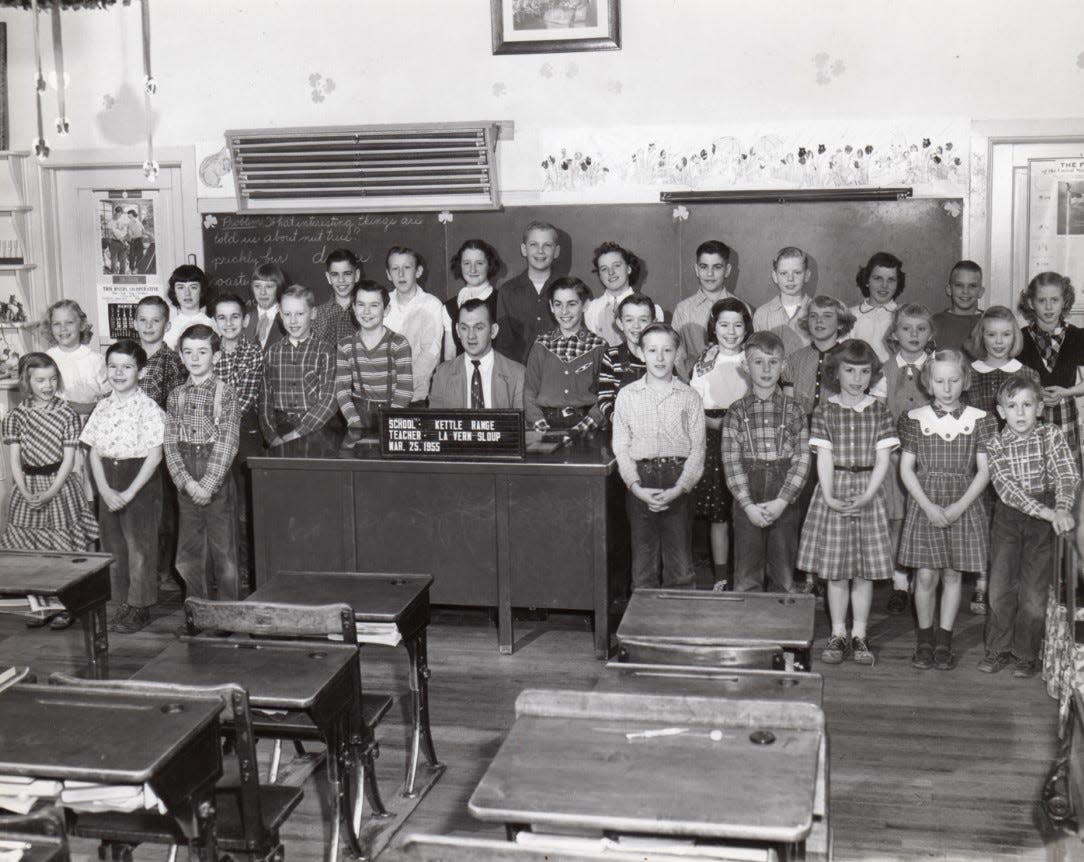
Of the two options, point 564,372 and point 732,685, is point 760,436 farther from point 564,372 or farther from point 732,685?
point 732,685

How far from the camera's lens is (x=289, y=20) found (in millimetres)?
7102

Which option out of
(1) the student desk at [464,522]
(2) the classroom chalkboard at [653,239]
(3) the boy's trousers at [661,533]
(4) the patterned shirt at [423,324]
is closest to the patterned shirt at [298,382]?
(1) the student desk at [464,522]

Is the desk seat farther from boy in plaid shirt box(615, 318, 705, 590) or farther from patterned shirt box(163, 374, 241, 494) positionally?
patterned shirt box(163, 374, 241, 494)

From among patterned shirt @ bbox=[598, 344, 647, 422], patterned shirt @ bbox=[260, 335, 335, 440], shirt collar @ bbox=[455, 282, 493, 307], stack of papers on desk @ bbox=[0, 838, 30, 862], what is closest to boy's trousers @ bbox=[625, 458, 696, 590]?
patterned shirt @ bbox=[598, 344, 647, 422]

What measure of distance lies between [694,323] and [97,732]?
425 centimetres

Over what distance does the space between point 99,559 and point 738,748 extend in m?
2.37

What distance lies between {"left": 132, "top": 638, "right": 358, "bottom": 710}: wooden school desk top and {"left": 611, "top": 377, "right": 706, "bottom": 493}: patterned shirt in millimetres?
2177

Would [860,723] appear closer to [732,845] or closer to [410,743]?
[410,743]

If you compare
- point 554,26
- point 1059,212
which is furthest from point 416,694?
point 1059,212

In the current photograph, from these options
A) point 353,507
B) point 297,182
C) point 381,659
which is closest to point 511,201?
point 297,182

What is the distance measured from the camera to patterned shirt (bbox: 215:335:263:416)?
586cm

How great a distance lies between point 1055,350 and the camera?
18.9 ft

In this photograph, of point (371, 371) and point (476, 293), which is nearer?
point (371, 371)

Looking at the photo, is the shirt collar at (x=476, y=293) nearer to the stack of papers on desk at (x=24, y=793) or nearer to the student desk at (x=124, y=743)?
the student desk at (x=124, y=743)
